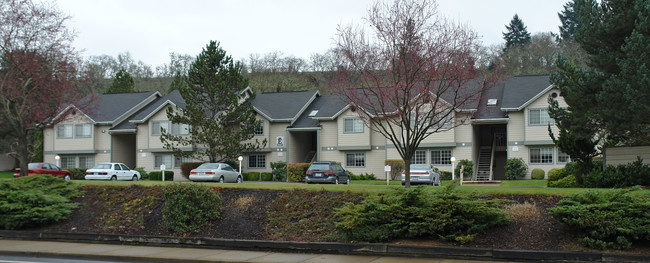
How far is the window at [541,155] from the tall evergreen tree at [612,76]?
16959mm

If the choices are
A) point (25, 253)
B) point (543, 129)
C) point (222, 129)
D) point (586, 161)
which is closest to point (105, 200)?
point (25, 253)

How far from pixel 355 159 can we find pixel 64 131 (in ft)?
81.7

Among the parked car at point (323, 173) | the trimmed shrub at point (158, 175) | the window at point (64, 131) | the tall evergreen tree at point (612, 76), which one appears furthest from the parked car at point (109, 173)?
the tall evergreen tree at point (612, 76)

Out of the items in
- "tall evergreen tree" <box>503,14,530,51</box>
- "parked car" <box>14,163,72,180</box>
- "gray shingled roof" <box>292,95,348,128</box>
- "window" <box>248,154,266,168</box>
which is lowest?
"parked car" <box>14,163,72,180</box>

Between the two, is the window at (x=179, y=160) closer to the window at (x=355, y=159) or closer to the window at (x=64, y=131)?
the window at (x=64, y=131)

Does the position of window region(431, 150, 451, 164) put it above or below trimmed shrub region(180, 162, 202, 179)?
above

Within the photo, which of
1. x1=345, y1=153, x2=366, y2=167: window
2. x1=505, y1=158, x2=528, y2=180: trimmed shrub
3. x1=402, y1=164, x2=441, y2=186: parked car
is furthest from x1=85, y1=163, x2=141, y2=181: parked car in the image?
x1=505, y1=158, x2=528, y2=180: trimmed shrub

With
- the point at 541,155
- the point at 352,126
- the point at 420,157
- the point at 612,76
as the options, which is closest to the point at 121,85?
the point at 352,126

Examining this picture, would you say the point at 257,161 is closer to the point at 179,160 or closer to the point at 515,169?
the point at 179,160

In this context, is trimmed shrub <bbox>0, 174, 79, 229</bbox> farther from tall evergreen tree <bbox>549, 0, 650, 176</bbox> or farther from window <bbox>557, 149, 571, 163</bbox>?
window <bbox>557, 149, 571, 163</bbox>

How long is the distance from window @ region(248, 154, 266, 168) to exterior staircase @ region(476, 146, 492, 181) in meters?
16.2

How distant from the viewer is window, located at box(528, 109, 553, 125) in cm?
3756

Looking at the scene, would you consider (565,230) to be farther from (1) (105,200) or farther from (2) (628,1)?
(1) (105,200)

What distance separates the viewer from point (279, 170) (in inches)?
1689
